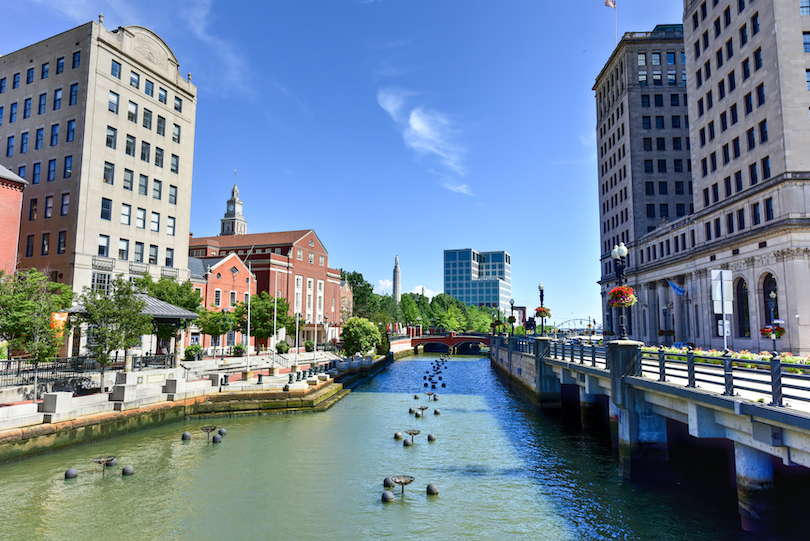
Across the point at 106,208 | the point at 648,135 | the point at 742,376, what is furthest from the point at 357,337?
the point at 648,135

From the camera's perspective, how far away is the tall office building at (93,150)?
138 feet

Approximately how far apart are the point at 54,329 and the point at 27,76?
108 feet

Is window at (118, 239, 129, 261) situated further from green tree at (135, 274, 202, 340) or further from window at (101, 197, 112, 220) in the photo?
green tree at (135, 274, 202, 340)

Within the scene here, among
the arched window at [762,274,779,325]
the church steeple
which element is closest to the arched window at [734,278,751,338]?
the arched window at [762,274,779,325]

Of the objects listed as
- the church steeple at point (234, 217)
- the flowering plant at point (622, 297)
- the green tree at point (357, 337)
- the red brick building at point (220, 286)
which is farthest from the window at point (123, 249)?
the church steeple at point (234, 217)

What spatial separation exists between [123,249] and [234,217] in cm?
10534

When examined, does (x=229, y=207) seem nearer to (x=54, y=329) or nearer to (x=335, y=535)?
(x=54, y=329)

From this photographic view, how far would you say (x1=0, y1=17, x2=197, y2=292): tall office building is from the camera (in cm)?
4194

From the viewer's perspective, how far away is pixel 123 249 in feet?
148

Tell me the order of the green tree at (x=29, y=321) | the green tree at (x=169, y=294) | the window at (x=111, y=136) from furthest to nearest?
the window at (x=111, y=136) < the green tree at (x=169, y=294) < the green tree at (x=29, y=321)

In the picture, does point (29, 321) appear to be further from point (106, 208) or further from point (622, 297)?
point (622, 297)

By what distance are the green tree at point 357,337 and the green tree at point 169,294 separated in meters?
21.1

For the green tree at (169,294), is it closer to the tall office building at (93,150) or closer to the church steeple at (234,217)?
the tall office building at (93,150)

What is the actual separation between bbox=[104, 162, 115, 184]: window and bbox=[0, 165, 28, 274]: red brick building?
21.0 feet
